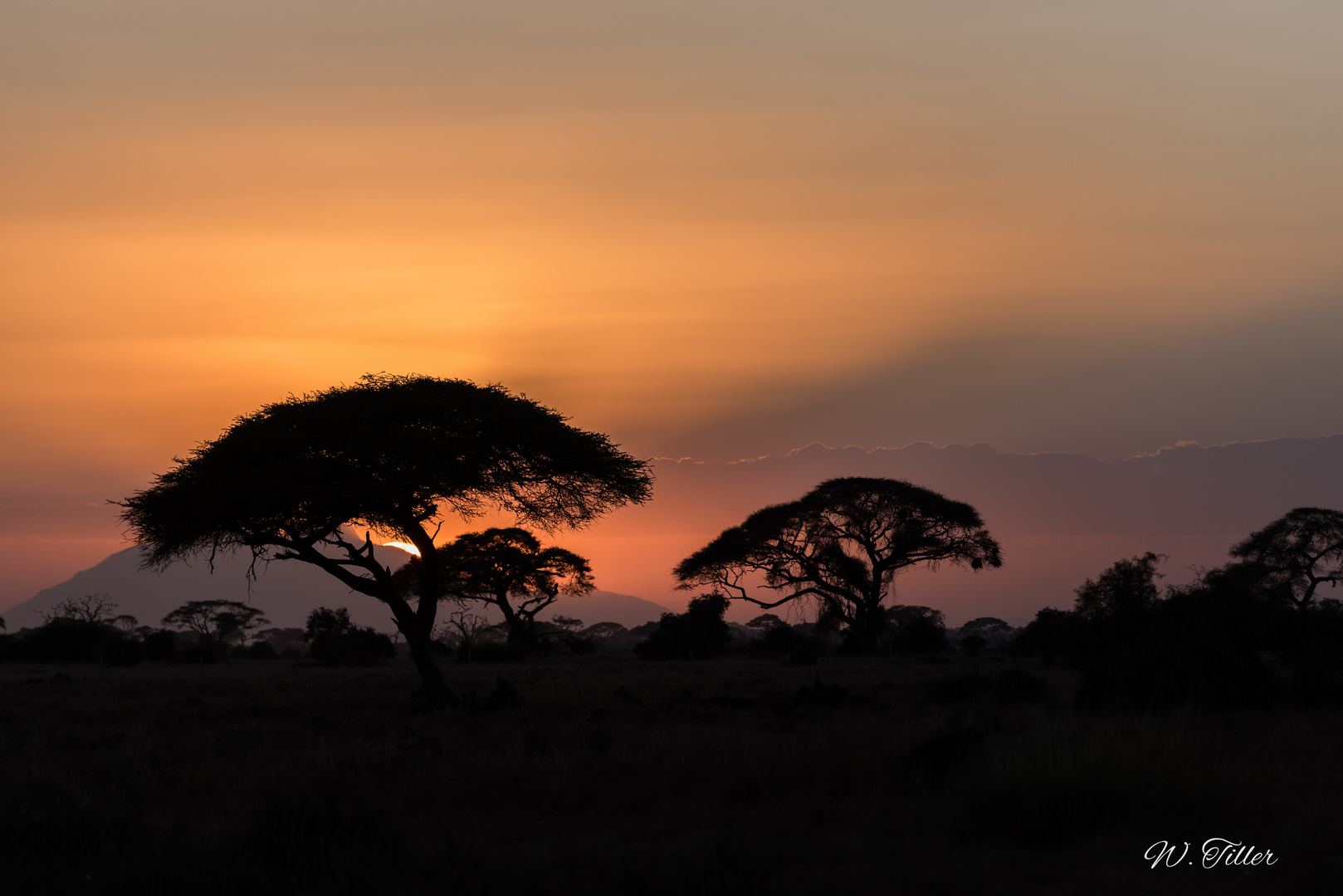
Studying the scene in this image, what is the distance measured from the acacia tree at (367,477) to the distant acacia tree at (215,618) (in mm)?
80570

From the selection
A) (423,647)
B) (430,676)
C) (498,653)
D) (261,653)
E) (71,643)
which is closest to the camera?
(430,676)

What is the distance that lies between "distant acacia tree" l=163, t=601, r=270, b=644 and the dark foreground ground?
8899 centimetres

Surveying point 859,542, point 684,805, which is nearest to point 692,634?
point 859,542

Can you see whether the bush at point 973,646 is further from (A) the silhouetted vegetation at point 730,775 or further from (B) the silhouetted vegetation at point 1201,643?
(B) the silhouetted vegetation at point 1201,643

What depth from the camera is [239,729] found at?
57.7 feet

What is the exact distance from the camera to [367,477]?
75.4ft

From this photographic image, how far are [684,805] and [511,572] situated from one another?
179ft

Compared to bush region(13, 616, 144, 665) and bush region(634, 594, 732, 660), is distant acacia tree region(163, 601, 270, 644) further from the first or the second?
bush region(634, 594, 732, 660)

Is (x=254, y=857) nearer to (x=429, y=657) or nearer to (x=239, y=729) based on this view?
(x=239, y=729)

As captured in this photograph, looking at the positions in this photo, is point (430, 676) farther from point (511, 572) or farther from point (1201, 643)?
point (511, 572)

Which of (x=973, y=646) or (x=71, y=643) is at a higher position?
(x=71, y=643)

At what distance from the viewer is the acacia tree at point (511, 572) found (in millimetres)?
62094

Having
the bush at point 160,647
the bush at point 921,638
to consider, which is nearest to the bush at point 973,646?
the bush at point 921,638

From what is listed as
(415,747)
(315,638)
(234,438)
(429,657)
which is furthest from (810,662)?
(315,638)
